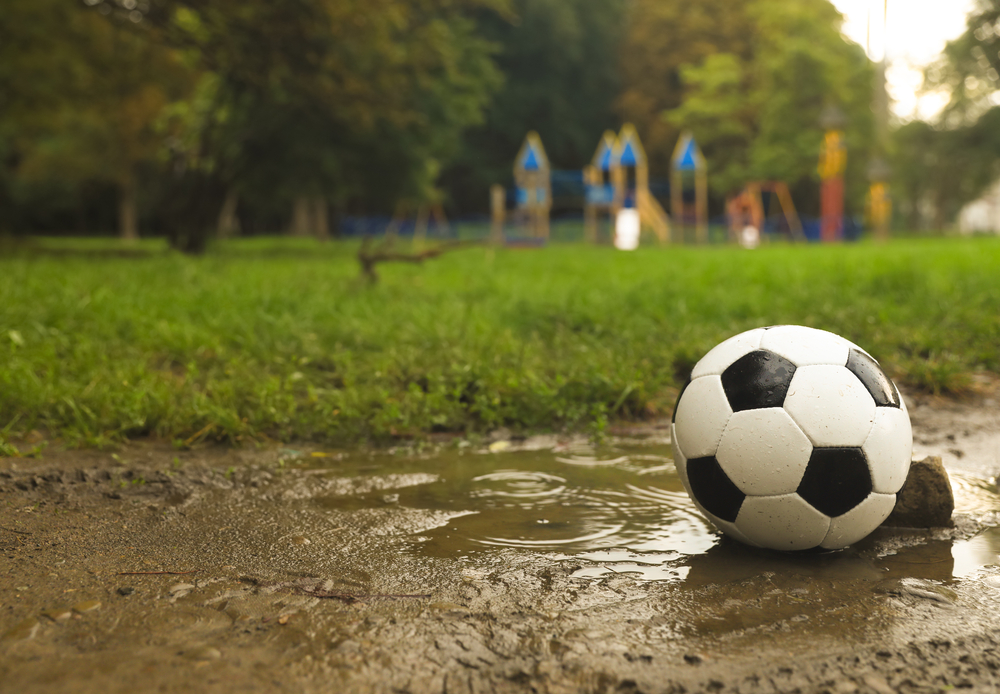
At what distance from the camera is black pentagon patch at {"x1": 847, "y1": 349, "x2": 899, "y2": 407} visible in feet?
9.00

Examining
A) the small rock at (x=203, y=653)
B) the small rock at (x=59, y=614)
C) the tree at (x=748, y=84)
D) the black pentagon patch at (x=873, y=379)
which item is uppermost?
the tree at (x=748, y=84)

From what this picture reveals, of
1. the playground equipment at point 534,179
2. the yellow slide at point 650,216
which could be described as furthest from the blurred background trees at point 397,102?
the yellow slide at point 650,216

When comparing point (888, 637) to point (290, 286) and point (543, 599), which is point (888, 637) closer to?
point (543, 599)

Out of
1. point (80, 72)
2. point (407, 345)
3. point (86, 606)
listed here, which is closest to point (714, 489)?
point (86, 606)

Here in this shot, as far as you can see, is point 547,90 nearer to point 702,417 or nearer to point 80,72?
point 80,72

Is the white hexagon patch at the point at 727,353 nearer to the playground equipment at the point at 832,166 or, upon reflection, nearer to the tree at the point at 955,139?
the playground equipment at the point at 832,166

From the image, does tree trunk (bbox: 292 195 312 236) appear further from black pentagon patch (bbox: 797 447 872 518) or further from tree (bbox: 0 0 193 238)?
black pentagon patch (bbox: 797 447 872 518)

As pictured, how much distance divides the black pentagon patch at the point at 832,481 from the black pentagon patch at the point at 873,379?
0.72 ft

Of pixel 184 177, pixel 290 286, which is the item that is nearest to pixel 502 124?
pixel 184 177

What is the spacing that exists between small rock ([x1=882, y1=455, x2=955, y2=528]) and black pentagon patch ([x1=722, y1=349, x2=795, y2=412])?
0.62m

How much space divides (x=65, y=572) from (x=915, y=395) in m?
4.54

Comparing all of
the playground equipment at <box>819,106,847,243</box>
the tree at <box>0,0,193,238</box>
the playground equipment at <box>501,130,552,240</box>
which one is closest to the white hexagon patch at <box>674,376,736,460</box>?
the tree at <box>0,0,193,238</box>

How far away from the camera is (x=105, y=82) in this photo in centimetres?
1705

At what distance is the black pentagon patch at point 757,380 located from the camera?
8.87ft
